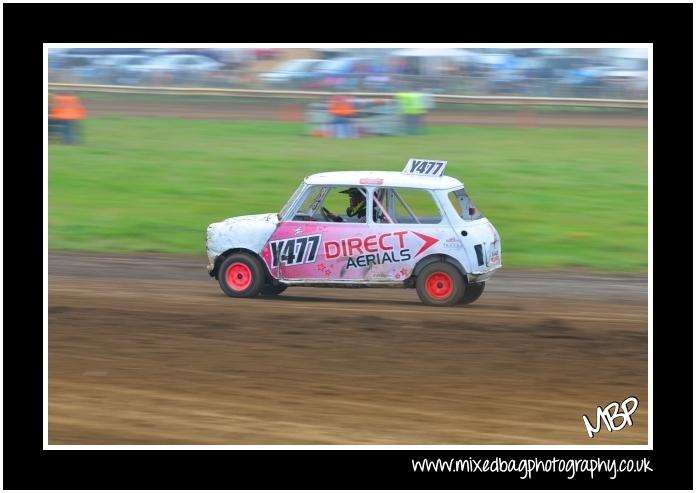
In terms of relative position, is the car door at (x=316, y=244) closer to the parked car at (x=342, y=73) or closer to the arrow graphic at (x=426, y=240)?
the arrow graphic at (x=426, y=240)

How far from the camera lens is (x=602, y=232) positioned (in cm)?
1850

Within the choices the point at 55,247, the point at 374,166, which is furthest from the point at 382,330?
the point at 374,166

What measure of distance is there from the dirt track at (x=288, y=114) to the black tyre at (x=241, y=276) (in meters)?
15.7

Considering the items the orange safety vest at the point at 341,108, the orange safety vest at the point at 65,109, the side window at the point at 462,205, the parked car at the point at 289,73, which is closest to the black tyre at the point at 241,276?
the side window at the point at 462,205

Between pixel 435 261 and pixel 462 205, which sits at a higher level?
pixel 462 205

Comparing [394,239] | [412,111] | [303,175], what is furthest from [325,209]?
[412,111]

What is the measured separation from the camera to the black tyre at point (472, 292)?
42.4 ft

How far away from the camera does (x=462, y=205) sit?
1267cm

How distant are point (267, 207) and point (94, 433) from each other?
11485 mm

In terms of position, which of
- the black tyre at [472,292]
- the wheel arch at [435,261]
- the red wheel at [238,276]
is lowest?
the black tyre at [472,292]

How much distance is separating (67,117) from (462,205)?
15.5m

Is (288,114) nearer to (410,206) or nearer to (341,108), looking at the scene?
(341,108)
